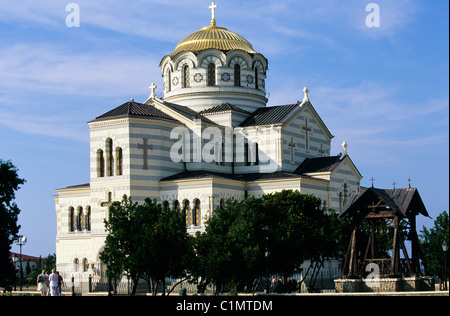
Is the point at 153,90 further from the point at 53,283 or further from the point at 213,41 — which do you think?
the point at 53,283

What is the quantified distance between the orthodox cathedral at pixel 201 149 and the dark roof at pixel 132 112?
101 millimetres

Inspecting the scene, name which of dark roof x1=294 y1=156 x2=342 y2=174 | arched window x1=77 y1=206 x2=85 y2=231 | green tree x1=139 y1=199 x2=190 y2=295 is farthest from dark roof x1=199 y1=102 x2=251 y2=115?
green tree x1=139 y1=199 x2=190 y2=295

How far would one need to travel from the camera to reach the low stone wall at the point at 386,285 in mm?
38125

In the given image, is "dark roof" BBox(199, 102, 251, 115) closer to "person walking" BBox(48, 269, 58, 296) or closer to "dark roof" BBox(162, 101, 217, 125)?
"dark roof" BBox(162, 101, 217, 125)

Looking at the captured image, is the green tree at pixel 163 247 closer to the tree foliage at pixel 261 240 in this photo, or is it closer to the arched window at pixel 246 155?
the tree foliage at pixel 261 240

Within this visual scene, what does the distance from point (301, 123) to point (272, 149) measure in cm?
403

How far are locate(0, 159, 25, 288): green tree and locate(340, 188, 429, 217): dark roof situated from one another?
2185 cm

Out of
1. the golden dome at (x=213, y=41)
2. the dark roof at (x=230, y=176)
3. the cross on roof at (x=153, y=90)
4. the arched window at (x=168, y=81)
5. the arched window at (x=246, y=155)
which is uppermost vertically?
the golden dome at (x=213, y=41)

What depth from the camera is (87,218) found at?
5653 centimetres

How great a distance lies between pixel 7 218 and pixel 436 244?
31319 millimetres

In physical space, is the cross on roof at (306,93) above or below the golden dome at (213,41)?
below

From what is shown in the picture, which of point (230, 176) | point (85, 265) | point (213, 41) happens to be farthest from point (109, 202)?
point (213, 41)

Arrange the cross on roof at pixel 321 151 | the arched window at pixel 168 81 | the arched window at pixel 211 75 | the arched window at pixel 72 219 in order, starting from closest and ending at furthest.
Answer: the arched window at pixel 72 219, the arched window at pixel 211 75, the cross on roof at pixel 321 151, the arched window at pixel 168 81

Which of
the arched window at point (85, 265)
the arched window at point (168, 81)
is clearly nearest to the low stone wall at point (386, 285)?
the arched window at point (85, 265)
